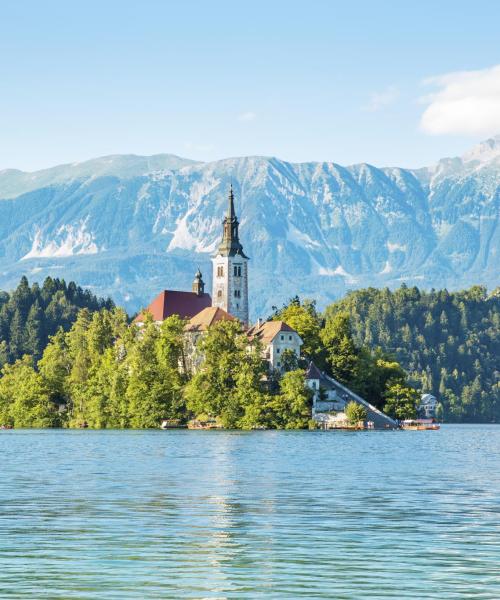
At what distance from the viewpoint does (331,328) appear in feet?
637

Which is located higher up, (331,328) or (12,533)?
(331,328)

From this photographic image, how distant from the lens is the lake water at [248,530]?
3409cm

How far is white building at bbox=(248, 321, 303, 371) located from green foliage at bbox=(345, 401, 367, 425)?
521 inches

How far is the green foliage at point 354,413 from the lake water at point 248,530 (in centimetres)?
8952

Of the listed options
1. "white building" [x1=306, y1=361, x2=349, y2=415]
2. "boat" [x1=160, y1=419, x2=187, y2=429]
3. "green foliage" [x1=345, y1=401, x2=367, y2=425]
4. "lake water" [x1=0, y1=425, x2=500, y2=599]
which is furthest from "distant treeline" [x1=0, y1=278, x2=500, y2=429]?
"lake water" [x1=0, y1=425, x2=500, y2=599]

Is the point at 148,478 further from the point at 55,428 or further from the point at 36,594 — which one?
the point at 55,428

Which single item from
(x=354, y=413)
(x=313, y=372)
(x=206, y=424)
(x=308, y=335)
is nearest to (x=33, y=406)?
(x=206, y=424)

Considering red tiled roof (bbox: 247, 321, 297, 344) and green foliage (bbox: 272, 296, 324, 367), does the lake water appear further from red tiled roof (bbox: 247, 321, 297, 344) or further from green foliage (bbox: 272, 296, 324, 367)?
green foliage (bbox: 272, 296, 324, 367)

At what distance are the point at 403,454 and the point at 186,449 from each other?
18.8m

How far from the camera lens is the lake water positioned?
3409 cm

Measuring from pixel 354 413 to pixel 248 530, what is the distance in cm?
13259

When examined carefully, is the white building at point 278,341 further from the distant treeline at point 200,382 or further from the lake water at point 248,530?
the lake water at point 248,530

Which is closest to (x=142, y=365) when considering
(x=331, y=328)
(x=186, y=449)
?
(x=331, y=328)

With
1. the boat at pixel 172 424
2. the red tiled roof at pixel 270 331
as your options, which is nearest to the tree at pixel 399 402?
the red tiled roof at pixel 270 331
